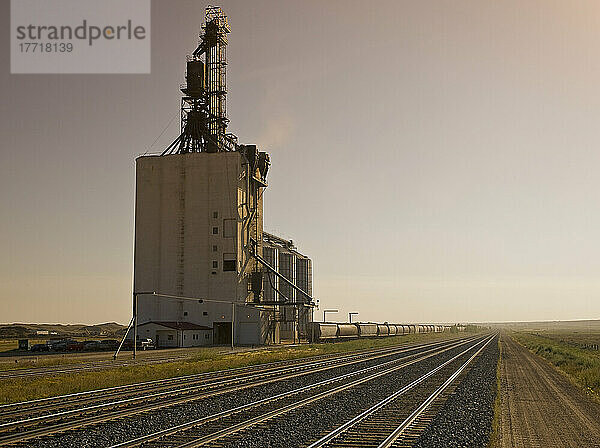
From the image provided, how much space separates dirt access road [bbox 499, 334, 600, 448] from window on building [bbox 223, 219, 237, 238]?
138ft

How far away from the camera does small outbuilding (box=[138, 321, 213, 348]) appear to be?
64.6 metres

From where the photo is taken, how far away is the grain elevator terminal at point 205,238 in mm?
69875

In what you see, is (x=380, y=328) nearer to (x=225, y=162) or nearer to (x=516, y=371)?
(x=225, y=162)

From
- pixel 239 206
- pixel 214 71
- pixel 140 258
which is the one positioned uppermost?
pixel 214 71

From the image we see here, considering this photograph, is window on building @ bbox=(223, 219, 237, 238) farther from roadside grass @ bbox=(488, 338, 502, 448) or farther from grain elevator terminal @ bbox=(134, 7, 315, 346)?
roadside grass @ bbox=(488, 338, 502, 448)

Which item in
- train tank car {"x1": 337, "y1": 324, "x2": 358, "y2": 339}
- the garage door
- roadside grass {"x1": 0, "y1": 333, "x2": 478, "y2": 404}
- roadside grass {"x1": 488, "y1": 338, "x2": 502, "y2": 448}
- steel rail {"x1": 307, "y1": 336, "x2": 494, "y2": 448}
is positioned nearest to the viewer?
steel rail {"x1": 307, "y1": 336, "x2": 494, "y2": 448}

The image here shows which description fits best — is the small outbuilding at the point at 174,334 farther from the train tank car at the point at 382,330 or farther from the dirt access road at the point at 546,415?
the train tank car at the point at 382,330

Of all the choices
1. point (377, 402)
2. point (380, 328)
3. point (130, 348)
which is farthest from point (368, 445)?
point (380, 328)

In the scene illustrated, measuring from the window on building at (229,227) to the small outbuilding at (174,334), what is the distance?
10.6 meters

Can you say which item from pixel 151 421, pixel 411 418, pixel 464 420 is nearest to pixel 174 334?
pixel 151 421

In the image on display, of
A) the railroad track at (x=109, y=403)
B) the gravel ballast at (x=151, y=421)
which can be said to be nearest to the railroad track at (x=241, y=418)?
the gravel ballast at (x=151, y=421)

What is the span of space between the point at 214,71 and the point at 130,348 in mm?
37277

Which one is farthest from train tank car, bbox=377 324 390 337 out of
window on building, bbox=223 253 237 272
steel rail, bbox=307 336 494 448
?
steel rail, bbox=307 336 494 448

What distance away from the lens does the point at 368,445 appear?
1514 cm
